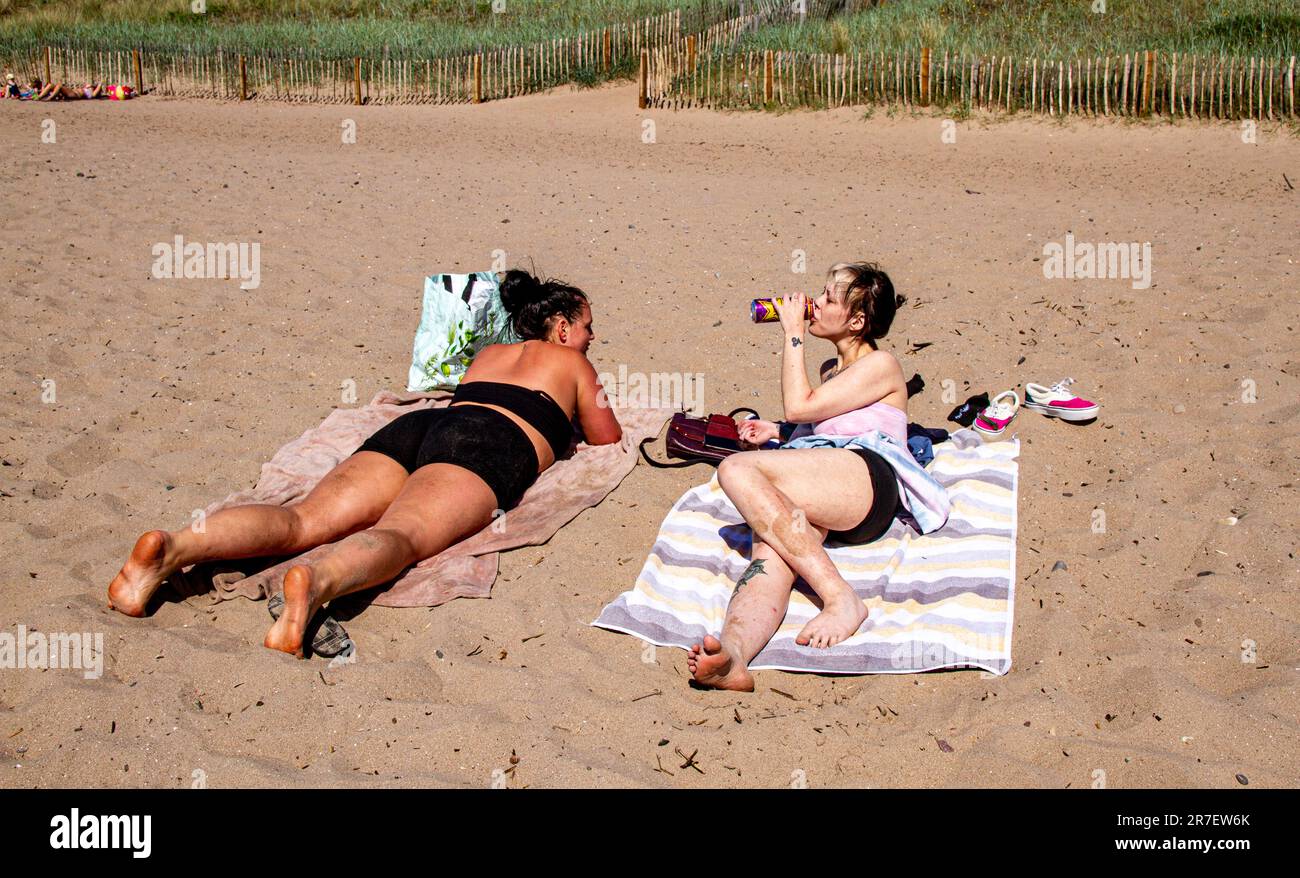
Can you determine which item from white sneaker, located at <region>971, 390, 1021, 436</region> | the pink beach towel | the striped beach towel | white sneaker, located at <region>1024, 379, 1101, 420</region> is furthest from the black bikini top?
white sneaker, located at <region>1024, 379, 1101, 420</region>

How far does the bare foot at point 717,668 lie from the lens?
2.87 metres

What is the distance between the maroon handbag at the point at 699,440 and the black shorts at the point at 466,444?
75cm

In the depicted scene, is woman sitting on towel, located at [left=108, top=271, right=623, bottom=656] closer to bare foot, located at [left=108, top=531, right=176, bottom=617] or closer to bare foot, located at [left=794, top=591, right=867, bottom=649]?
bare foot, located at [left=108, top=531, right=176, bottom=617]

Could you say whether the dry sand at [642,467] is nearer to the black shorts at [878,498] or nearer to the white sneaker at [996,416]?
the white sneaker at [996,416]

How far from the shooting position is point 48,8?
2269cm

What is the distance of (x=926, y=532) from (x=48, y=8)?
84.8 feet

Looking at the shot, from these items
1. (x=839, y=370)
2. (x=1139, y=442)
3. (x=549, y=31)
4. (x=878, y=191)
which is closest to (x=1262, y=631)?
(x=1139, y=442)

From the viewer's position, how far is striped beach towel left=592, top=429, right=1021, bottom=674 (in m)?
3.21

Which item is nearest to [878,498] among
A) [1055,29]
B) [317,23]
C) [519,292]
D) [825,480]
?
[825,480]

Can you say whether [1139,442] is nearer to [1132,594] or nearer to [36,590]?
[1132,594]

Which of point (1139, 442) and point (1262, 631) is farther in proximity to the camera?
point (1139, 442)

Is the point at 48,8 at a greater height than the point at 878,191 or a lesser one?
greater

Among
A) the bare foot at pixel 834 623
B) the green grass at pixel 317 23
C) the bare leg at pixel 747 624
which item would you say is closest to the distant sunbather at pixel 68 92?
the green grass at pixel 317 23

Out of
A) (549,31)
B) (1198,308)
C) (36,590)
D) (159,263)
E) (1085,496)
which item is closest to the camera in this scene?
(36,590)
